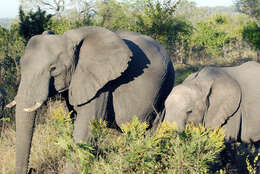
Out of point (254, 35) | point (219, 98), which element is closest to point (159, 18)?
point (254, 35)

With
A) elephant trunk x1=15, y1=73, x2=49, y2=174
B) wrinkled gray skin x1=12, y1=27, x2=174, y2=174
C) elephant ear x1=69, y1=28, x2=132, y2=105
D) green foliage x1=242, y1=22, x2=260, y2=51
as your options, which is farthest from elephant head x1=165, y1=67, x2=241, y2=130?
green foliage x1=242, y1=22, x2=260, y2=51

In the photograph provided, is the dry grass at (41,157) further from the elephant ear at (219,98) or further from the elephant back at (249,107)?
the elephant back at (249,107)

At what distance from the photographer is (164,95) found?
5.23m

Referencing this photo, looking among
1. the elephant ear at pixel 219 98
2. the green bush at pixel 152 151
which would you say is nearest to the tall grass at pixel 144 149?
the green bush at pixel 152 151

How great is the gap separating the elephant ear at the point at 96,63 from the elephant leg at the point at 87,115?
0.09 meters

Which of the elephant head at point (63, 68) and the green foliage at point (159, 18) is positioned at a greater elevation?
the elephant head at point (63, 68)

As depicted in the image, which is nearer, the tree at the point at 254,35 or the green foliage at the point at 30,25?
the green foliage at the point at 30,25

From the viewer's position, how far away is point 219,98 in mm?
4414

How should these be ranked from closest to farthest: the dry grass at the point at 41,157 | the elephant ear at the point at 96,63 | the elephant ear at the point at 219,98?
1. the elephant ear at the point at 96,63
2. the dry grass at the point at 41,157
3. the elephant ear at the point at 219,98

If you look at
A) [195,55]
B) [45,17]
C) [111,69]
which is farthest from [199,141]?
[195,55]

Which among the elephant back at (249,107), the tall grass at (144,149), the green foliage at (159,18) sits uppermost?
the tall grass at (144,149)

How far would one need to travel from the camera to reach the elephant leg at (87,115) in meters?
3.92

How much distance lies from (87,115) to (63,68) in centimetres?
55

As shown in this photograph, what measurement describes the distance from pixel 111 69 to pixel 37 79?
0.83 metres
